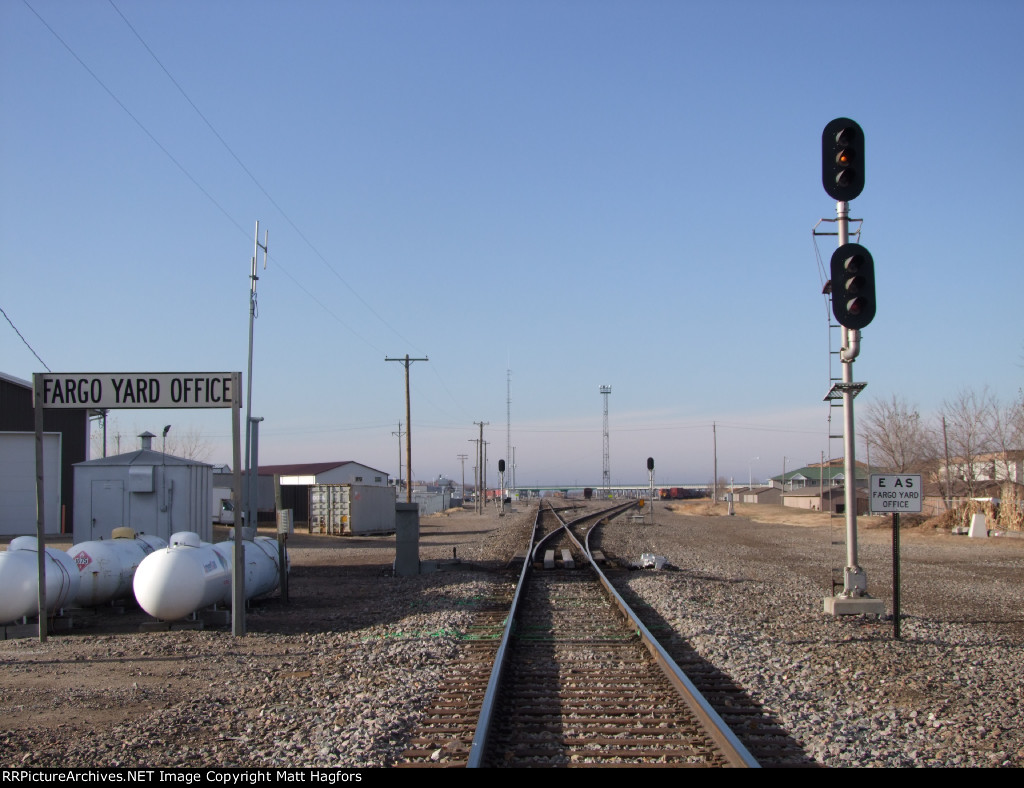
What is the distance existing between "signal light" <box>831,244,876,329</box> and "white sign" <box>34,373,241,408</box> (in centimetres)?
798

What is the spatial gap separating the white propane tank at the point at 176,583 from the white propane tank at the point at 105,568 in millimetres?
1561

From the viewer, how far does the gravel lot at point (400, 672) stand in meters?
6.44

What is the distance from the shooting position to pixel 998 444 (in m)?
49.5

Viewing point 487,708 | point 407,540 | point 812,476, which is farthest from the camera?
point 812,476

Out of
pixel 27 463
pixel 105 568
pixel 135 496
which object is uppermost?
pixel 27 463

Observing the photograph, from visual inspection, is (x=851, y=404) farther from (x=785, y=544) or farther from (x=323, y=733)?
(x=785, y=544)

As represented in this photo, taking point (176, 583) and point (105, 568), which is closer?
point (176, 583)

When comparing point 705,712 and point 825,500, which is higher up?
point 705,712

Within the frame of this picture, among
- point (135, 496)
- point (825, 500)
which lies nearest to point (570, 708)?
point (135, 496)

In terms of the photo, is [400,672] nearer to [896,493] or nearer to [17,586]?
[17,586]

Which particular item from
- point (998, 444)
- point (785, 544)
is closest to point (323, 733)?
point (785, 544)

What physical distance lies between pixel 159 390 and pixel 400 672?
5581 millimetres

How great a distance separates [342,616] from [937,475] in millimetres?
47489

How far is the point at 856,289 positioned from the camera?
35.6 feet
